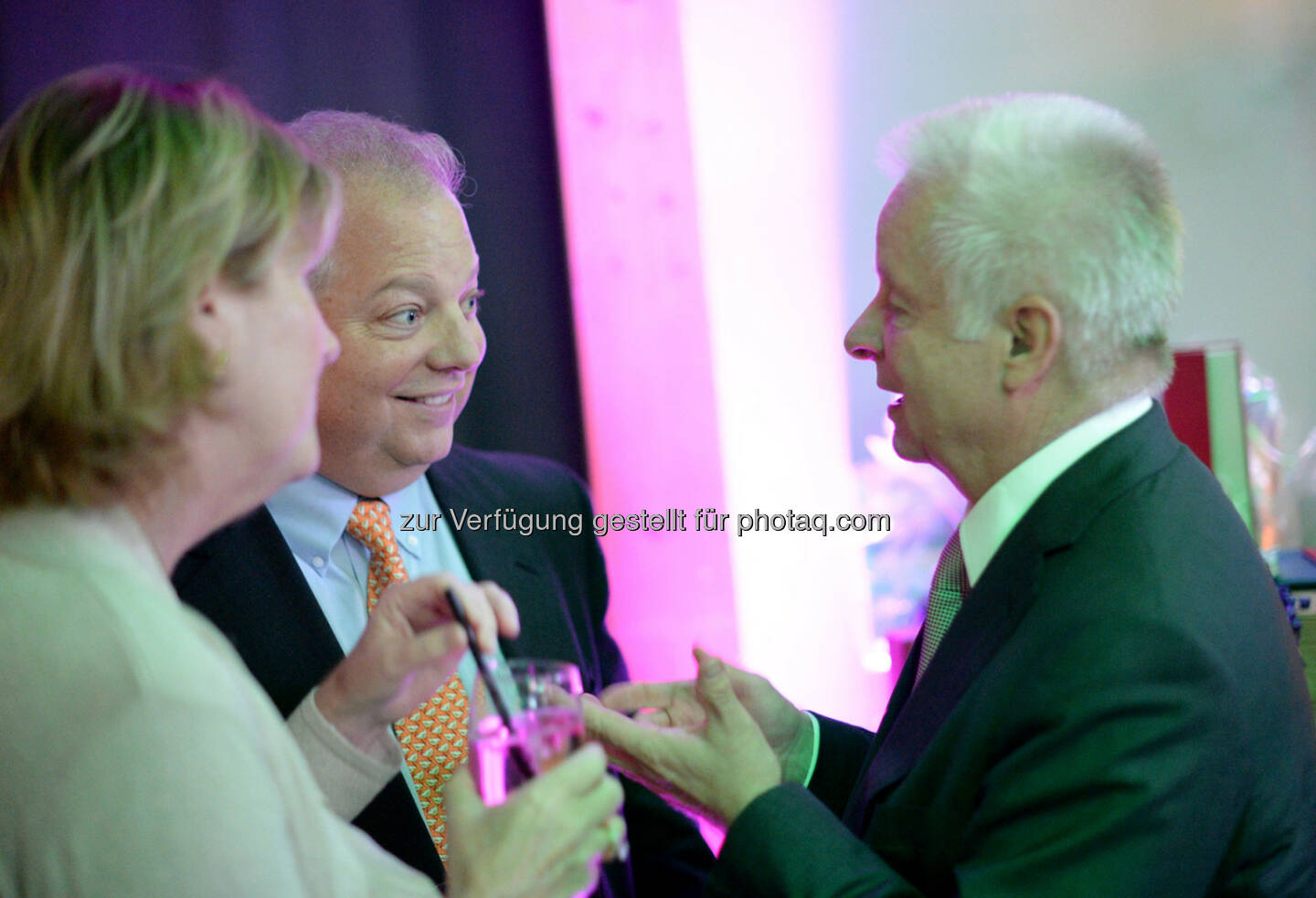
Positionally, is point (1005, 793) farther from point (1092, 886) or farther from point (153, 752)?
point (153, 752)

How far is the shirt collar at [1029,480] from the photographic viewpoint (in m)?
1.31

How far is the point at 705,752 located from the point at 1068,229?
2.46 feet

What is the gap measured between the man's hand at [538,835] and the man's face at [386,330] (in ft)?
2.49

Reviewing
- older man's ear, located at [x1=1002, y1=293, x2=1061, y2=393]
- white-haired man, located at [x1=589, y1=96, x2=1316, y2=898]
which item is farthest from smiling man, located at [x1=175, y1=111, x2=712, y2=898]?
older man's ear, located at [x1=1002, y1=293, x2=1061, y2=393]

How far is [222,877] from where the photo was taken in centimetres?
76

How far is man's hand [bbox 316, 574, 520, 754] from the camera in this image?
126 cm

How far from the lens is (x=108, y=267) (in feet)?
2.79

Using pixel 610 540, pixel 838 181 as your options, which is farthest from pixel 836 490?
pixel 838 181

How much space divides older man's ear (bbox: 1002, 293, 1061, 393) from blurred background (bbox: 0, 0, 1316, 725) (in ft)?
6.41

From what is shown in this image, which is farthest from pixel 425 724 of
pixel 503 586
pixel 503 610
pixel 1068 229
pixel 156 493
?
pixel 1068 229

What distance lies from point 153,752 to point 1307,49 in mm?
3768

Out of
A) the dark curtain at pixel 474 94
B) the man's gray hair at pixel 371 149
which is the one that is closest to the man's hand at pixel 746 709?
the man's gray hair at pixel 371 149

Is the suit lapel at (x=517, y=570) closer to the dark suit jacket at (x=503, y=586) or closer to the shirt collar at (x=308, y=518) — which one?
the dark suit jacket at (x=503, y=586)

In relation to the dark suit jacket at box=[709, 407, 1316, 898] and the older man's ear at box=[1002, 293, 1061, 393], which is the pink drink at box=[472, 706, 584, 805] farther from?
the older man's ear at box=[1002, 293, 1061, 393]
